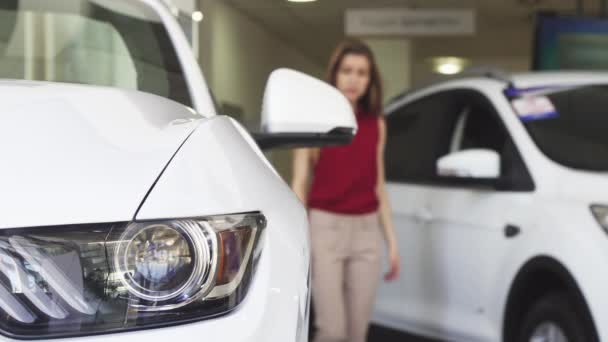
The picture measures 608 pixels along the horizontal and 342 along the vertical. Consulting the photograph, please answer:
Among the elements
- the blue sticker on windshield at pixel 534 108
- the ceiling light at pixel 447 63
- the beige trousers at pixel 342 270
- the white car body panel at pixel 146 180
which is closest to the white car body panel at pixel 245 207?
the white car body panel at pixel 146 180

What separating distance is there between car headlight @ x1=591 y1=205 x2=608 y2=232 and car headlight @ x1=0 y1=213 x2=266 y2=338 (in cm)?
240

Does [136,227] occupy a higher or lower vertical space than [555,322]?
higher

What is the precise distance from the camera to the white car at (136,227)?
118 cm

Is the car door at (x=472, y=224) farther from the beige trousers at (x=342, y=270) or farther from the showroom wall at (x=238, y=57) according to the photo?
the showroom wall at (x=238, y=57)

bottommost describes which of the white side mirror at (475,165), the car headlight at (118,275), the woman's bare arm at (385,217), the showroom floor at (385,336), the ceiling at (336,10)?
the showroom floor at (385,336)

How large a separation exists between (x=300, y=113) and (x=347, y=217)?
215 centimetres

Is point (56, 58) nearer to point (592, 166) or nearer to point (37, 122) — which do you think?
point (37, 122)

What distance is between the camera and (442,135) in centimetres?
492

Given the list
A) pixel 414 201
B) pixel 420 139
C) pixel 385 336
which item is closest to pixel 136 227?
pixel 414 201

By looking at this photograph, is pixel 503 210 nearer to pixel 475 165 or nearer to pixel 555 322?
pixel 475 165

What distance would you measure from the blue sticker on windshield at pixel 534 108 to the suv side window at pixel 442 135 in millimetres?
98

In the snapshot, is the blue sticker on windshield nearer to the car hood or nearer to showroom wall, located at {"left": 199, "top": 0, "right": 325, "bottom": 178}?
the car hood

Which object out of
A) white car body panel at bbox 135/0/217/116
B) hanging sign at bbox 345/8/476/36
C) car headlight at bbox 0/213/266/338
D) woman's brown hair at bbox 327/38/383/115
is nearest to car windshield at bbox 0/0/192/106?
white car body panel at bbox 135/0/217/116

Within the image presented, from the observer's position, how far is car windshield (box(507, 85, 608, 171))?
13.3ft
